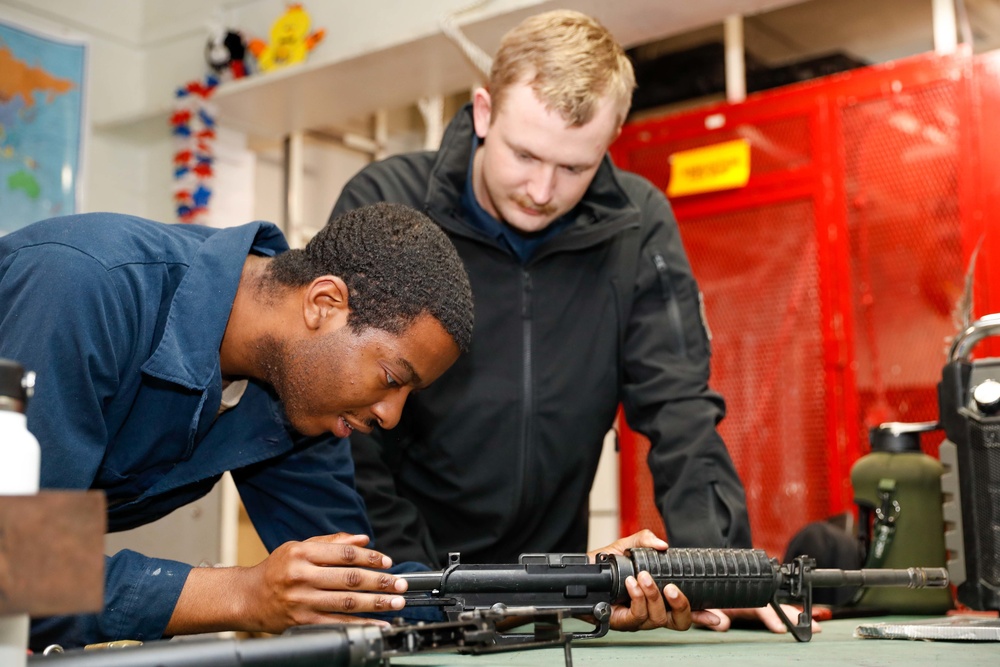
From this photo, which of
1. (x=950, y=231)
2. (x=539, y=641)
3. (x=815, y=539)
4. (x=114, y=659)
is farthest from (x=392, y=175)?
(x=950, y=231)

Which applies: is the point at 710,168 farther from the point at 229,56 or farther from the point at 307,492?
the point at 307,492

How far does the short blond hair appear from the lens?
5.81 feet

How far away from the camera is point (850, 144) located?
3270 mm

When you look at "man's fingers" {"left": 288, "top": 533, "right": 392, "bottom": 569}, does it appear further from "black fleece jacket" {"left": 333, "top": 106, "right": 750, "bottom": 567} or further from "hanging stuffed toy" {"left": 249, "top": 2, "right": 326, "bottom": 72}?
"hanging stuffed toy" {"left": 249, "top": 2, "right": 326, "bottom": 72}

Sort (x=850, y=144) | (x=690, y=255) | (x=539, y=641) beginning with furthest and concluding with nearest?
(x=690, y=255)
(x=850, y=144)
(x=539, y=641)

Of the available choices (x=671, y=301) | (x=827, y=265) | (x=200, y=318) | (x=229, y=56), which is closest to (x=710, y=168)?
(x=827, y=265)

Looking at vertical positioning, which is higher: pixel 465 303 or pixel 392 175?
pixel 392 175

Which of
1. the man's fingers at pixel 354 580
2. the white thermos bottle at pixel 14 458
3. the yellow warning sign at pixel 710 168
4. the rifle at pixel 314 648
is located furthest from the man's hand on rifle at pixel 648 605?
the yellow warning sign at pixel 710 168

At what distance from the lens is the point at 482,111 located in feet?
6.53

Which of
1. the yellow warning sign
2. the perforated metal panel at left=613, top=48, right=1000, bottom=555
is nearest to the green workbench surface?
the perforated metal panel at left=613, top=48, right=1000, bottom=555

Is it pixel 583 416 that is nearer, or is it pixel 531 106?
pixel 531 106

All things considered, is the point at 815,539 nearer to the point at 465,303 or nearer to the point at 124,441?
the point at 465,303

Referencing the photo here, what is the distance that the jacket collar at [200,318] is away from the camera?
134 cm

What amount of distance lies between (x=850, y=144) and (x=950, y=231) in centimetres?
44
